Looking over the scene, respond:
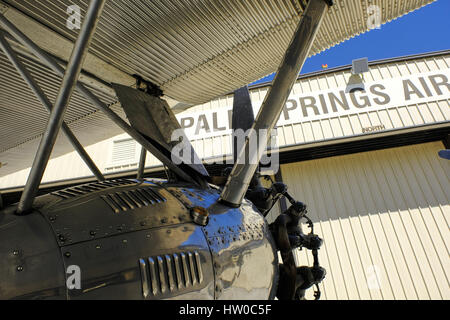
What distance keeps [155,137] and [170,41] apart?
169cm

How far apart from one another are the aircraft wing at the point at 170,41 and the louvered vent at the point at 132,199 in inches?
90.2

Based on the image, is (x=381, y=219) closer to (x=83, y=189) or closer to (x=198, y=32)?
(x=198, y=32)

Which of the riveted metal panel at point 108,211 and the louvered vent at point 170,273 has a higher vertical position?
the riveted metal panel at point 108,211

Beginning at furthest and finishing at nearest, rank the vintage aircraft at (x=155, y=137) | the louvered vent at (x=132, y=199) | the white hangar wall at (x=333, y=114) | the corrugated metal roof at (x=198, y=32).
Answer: the white hangar wall at (x=333, y=114) < the corrugated metal roof at (x=198, y=32) < the louvered vent at (x=132, y=199) < the vintage aircraft at (x=155, y=137)

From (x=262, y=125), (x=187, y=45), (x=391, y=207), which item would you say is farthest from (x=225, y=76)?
(x=391, y=207)

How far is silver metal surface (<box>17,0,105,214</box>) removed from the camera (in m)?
1.80

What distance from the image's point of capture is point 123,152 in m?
11.4

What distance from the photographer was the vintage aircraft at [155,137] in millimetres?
1698

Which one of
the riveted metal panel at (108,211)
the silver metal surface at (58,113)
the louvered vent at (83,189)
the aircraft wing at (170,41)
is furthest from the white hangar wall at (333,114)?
the silver metal surface at (58,113)

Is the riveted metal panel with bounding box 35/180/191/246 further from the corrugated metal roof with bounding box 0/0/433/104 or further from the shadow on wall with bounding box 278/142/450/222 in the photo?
the shadow on wall with bounding box 278/142/450/222

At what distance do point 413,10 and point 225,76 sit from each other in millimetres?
2848

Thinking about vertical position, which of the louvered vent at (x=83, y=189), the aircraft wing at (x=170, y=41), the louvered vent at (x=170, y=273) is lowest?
the louvered vent at (x=170, y=273)

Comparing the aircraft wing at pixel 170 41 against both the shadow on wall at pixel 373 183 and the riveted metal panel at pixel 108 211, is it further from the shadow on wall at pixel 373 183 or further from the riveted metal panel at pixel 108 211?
the shadow on wall at pixel 373 183

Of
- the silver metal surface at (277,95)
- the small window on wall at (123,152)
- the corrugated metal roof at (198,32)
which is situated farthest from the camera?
the small window on wall at (123,152)
